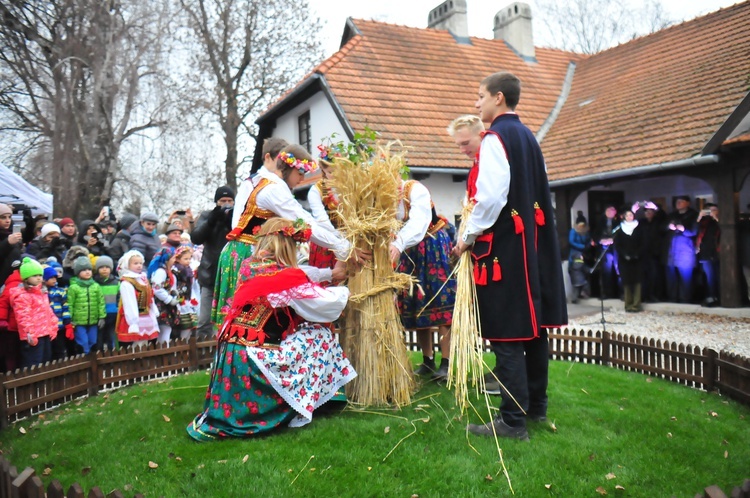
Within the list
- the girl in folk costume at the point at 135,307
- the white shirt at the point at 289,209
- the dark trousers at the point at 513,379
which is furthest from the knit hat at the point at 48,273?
the dark trousers at the point at 513,379

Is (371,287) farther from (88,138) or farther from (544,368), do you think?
(88,138)

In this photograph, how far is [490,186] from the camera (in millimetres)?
3541

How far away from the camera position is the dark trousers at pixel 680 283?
10.9m

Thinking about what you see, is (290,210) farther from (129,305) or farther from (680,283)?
(680,283)

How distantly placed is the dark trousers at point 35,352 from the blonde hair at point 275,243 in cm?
321

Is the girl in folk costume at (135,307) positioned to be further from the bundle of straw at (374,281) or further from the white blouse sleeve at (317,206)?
the bundle of straw at (374,281)

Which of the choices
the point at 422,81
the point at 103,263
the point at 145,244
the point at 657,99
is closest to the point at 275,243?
the point at 103,263

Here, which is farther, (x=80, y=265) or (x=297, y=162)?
(x=80, y=265)

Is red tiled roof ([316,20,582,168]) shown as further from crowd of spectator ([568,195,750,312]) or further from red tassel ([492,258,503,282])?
red tassel ([492,258,503,282])

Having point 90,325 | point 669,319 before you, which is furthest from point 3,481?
point 669,319

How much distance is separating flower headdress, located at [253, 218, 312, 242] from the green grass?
1268 mm

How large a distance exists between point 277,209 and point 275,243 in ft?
1.08

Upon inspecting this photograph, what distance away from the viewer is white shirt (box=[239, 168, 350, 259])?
4.18m

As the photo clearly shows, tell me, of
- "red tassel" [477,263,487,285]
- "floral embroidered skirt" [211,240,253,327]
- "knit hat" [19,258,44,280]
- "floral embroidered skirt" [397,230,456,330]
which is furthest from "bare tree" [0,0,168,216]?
"red tassel" [477,263,487,285]
